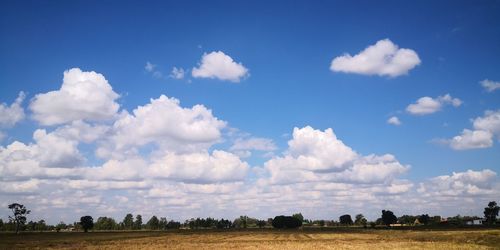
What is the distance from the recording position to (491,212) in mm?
184750

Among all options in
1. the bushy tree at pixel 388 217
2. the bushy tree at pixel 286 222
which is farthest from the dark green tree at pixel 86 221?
the bushy tree at pixel 388 217

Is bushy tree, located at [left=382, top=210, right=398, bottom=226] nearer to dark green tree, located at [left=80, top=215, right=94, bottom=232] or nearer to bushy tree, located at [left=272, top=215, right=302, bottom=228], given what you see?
bushy tree, located at [left=272, top=215, right=302, bottom=228]

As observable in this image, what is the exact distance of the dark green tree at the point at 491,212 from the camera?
7254 inches

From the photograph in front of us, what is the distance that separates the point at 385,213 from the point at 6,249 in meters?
161

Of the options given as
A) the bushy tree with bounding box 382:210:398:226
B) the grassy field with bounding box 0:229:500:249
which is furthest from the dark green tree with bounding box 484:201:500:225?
the grassy field with bounding box 0:229:500:249

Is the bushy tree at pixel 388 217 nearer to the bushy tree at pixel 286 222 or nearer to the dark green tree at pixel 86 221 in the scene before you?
the bushy tree at pixel 286 222

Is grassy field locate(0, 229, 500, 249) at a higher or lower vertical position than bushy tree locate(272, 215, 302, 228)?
higher

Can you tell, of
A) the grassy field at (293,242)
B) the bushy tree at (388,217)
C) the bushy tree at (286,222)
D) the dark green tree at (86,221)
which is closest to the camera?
the grassy field at (293,242)

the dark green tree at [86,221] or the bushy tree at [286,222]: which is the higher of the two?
the dark green tree at [86,221]

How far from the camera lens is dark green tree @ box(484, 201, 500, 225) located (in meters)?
184

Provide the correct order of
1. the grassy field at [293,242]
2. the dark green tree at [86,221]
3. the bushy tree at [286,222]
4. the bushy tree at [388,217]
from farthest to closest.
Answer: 1. the bushy tree at [286,222]
2. the bushy tree at [388,217]
3. the dark green tree at [86,221]
4. the grassy field at [293,242]

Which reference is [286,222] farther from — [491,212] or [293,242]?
[293,242]

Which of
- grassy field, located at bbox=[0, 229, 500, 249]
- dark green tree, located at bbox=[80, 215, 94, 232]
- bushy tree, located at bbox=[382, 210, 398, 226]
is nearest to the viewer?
grassy field, located at bbox=[0, 229, 500, 249]

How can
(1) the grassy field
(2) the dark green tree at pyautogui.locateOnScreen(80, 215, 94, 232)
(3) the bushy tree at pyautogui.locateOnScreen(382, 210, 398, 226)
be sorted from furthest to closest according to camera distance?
(3) the bushy tree at pyautogui.locateOnScreen(382, 210, 398, 226) → (2) the dark green tree at pyautogui.locateOnScreen(80, 215, 94, 232) → (1) the grassy field
